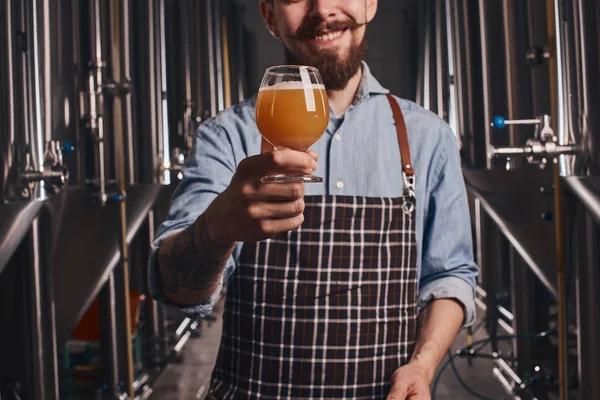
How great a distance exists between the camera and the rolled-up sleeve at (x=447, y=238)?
1.74 meters

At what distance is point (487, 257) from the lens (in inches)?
150

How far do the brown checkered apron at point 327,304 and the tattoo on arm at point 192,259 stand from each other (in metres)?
0.31

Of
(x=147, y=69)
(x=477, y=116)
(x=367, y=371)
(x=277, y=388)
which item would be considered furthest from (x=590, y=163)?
(x=147, y=69)

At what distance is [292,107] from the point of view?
1192mm

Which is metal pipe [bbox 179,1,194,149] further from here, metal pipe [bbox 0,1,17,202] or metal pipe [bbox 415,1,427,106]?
metal pipe [bbox 0,1,17,202]

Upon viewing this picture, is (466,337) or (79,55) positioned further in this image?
(466,337)

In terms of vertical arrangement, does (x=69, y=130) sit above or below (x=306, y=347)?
above

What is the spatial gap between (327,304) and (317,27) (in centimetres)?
63

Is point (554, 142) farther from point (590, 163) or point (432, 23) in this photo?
point (432, 23)

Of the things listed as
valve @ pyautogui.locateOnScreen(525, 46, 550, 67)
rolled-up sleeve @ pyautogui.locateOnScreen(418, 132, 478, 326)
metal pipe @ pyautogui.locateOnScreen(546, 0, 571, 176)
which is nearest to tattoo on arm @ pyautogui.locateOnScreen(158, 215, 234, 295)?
rolled-up sleeve @ pyautogui.locateOnScreen(418, 132, 478, 326)

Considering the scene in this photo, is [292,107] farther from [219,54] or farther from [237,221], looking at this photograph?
[219,54]

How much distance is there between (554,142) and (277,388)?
4.29 feet

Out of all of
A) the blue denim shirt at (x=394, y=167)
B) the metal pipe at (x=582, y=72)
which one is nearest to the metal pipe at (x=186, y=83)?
the metal pipe at (x=582, y=72)

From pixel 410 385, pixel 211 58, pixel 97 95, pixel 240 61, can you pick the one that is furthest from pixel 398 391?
pixel 211 58
